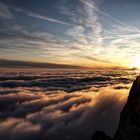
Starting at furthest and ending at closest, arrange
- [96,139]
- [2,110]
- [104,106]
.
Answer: [2,110]
[104,106]
[96,139]

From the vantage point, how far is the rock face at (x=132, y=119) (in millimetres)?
17047

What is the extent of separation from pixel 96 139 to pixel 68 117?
10552 centimetres

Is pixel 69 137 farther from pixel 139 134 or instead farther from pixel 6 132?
pixel 139 134

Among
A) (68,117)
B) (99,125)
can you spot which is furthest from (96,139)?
(68,117)

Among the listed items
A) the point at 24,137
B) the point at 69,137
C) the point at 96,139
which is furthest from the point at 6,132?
the point at 96,139

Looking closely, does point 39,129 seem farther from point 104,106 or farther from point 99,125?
point 104,106

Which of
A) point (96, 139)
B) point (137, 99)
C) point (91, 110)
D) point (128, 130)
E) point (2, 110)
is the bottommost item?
point (2, 110)

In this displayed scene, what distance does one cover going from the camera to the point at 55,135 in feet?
349

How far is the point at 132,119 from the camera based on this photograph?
1767 centimetres

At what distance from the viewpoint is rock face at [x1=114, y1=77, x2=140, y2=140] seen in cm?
1705

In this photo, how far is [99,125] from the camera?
112 metres

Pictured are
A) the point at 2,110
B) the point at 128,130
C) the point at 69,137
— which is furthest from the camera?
the point at 2,110

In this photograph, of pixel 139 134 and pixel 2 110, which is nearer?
pixel 139 134

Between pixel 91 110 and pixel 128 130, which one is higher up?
pixel 128 130
